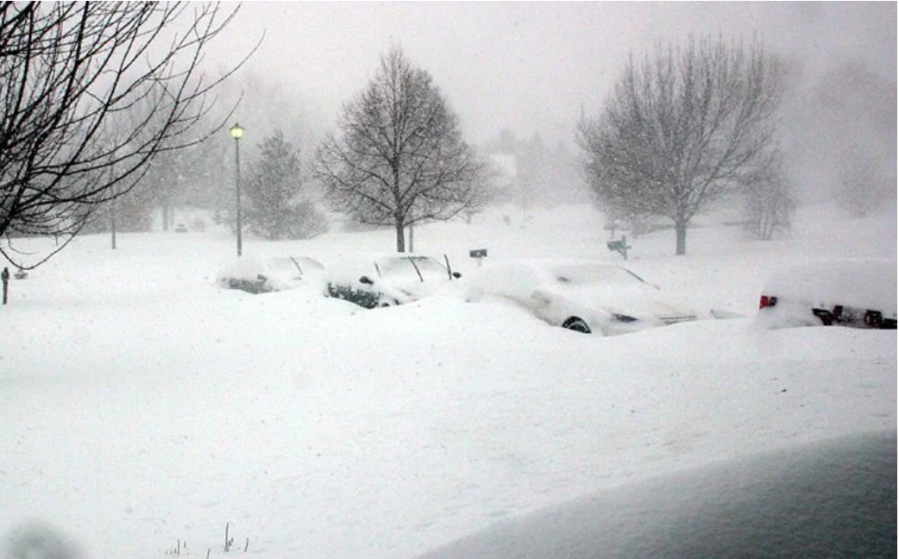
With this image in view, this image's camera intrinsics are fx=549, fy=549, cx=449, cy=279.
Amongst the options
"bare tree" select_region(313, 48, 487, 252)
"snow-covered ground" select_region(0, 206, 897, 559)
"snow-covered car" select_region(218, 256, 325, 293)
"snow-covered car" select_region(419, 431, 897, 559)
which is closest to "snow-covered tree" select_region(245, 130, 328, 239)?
"bare tree" select_region(313, 48, 487, 252)

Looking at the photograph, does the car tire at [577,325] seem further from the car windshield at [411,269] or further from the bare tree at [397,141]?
the bare tree at [397,141]

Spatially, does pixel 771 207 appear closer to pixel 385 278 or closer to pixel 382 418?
pixel 385 278

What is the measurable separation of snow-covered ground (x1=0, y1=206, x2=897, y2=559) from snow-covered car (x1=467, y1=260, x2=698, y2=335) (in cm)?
32

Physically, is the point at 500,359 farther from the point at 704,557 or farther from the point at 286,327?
the point at 704,557

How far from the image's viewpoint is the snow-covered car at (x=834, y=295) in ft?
22.6

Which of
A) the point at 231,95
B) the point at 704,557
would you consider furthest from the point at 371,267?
the point at 231,95

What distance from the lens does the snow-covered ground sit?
130 inches

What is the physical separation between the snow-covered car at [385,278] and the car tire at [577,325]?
3793 mm

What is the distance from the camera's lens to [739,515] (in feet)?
4.13

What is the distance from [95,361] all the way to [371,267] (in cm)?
546

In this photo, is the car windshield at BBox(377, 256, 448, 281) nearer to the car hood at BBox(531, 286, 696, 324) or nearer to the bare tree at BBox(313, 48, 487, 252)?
the car hood at BBox(531, 286, 696, 324)

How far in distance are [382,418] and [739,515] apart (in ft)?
12.9

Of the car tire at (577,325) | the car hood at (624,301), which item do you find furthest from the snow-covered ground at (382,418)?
the car hood at (624,301)

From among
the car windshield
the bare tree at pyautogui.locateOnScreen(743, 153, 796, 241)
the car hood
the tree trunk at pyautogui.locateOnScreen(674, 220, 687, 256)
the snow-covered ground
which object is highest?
the bare tree at pyautogui.locateOnScreen(743, 153, 796, 241)
